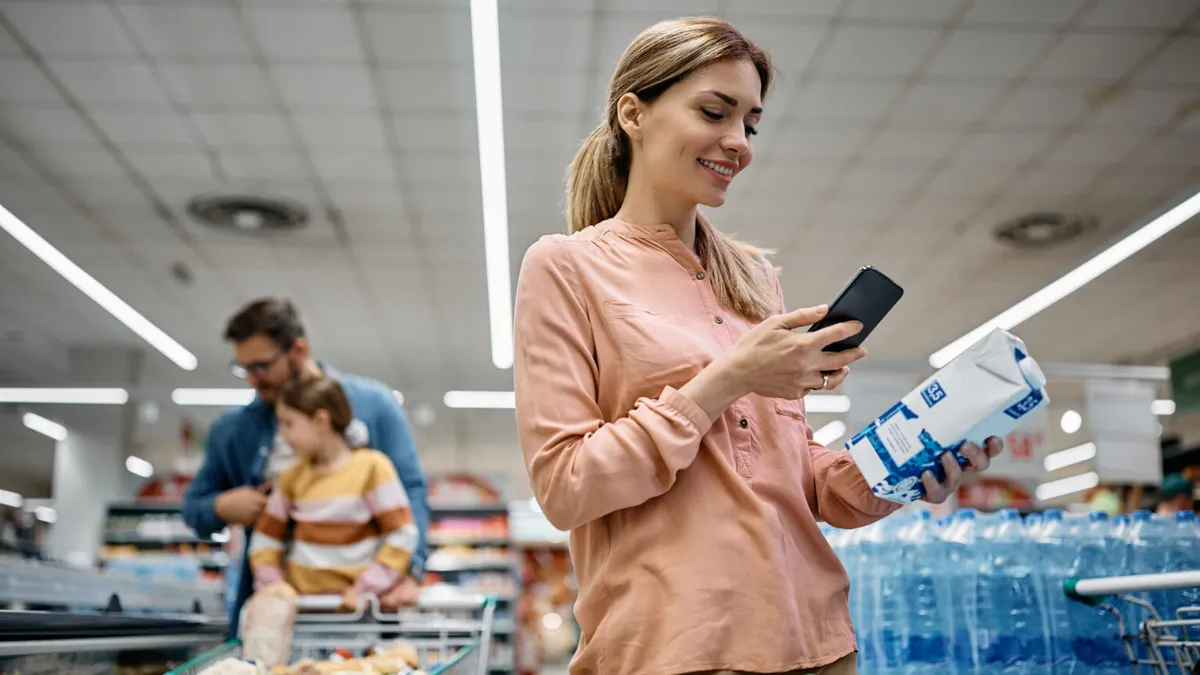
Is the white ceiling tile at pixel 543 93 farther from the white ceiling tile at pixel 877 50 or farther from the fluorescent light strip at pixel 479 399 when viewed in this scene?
the fluorescent light strip at pixel 479 399

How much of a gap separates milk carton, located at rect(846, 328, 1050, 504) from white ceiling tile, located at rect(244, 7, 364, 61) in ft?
17.6

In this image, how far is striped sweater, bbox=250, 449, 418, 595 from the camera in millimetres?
3115

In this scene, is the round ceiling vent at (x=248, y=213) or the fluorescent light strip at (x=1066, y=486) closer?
the round ceiling vent at (x=248, y=213)

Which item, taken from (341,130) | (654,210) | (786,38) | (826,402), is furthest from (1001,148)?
(654,210)

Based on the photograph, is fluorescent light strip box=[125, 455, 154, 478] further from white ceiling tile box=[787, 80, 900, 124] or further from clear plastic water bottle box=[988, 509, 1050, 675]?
clear plastic water bottle box=[988, 509, 1050, 675]

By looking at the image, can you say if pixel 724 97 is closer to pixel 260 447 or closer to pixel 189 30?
pixel 260 447

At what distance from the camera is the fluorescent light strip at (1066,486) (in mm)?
19891

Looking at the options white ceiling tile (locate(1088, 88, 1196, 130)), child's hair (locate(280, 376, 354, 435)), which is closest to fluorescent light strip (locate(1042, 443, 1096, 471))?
white ceiling tile (locate(1088, 88, 1196, 130))

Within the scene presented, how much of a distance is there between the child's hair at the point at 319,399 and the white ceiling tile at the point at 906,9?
403 cm

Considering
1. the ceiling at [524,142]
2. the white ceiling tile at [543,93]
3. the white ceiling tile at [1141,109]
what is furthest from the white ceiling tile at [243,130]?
the white ceiling tile at [1141,109]

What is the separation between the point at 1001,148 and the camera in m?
7.69

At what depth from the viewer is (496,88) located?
6.84 metres

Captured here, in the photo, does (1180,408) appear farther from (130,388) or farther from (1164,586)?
(130,388)

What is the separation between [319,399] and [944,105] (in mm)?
5296
